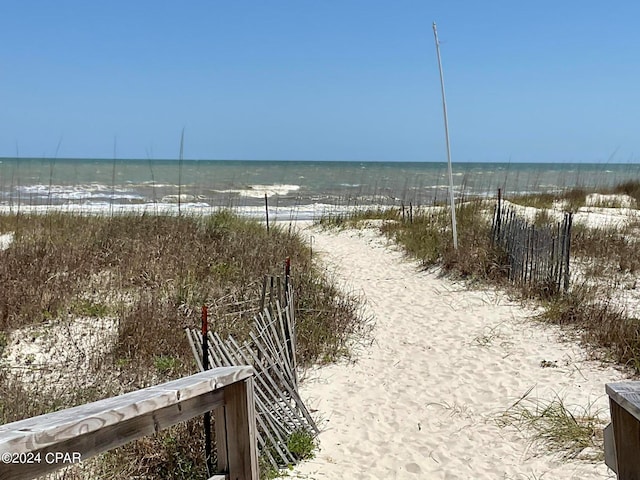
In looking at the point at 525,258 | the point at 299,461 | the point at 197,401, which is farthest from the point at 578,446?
the point at 525,258

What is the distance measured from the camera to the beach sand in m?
3.66

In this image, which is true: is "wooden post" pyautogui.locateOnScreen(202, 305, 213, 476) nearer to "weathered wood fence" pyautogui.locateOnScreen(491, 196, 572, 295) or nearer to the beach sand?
the beach sand

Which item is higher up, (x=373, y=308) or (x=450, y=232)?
(x=450, y=232)

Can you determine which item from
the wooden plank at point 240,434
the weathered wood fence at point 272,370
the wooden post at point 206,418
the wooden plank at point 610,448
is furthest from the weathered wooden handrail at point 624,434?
the weathered wood fence at point 272,370

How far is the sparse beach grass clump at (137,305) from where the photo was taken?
3736mm

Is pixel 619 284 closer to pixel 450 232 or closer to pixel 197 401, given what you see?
pixel 450 232

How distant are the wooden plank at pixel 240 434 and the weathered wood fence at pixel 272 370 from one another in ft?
4.73

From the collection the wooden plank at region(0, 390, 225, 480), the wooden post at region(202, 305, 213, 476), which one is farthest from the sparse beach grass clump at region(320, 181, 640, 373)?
the wooden plank at region(0, 390, 225, 480)

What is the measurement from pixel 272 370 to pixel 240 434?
210cm

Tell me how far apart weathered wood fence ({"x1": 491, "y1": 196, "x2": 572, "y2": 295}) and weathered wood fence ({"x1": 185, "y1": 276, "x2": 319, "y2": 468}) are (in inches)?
173

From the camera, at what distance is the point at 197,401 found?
1759 millimetres

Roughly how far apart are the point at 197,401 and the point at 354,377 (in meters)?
3.60

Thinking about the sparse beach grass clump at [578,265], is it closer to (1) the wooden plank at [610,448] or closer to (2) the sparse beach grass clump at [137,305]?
(2) the sparse beach grass clump at [137,305]

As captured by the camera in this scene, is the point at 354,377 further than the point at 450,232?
No
